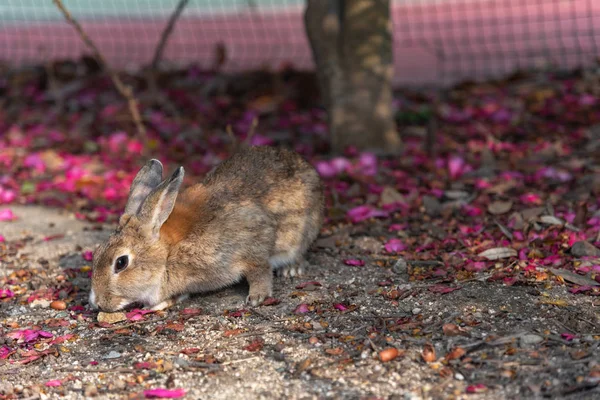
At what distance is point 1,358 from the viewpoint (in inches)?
205

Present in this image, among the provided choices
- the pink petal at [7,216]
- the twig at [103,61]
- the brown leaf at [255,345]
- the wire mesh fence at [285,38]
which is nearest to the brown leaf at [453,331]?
the brown leaf at [255,345]

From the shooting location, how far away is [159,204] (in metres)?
5.81

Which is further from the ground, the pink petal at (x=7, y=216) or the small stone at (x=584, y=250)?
the pink petal at (x=7, y=216)

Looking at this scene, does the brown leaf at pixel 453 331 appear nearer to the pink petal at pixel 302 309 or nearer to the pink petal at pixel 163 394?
the pink petal at pixel 302 309

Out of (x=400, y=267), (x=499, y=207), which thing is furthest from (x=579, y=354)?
(x=499, y=207)

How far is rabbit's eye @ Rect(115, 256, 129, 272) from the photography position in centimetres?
573

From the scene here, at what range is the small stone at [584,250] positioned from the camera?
614cm

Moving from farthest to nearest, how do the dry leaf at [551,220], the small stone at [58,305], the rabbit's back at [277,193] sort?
1. the dry leaf at [551,220]
2. the rabbit's back at [277,193]
3. the small stone at [58,305]

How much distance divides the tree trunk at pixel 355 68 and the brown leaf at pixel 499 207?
6.24 ft

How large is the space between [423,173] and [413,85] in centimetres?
361

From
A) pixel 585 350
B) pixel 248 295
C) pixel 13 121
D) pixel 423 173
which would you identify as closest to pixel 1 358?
pixel 248 295

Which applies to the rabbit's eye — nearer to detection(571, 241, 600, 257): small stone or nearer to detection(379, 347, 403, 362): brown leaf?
detection(379, 347, 403, 362): brown leaf

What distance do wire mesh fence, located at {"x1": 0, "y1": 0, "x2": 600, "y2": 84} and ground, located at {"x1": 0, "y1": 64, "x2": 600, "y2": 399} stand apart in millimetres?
1216

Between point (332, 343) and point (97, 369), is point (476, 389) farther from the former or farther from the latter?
point (97, 369)
